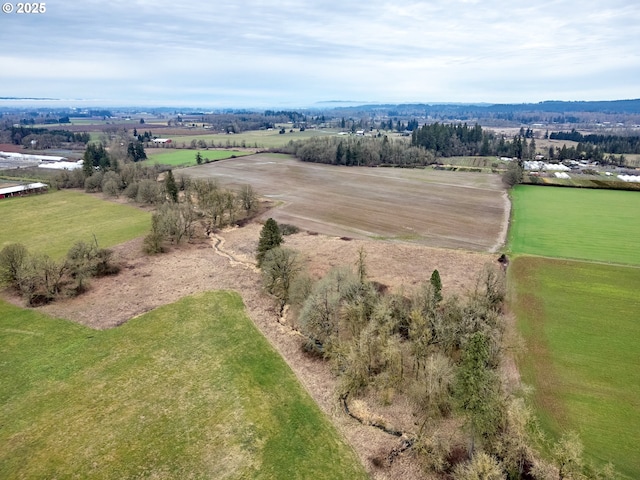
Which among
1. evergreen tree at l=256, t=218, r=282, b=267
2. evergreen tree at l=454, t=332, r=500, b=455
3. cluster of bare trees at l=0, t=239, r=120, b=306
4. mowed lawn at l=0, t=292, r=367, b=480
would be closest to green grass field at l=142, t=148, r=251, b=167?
cluster of bare trees at l=0, t=239, r=120, b=306

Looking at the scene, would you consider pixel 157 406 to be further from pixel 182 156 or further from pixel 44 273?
pixel 182 156

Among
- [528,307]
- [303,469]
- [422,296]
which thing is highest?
[422,296]

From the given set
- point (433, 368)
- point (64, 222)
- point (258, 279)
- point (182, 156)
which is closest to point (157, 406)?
point (433, 368)

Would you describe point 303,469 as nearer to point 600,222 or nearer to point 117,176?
point 600,222

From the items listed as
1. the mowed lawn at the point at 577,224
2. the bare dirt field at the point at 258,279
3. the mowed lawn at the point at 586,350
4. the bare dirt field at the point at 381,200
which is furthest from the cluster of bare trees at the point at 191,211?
the mowed lawn at the point at 577,224

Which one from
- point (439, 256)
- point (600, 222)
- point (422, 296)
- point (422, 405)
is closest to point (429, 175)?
point (600, 222)

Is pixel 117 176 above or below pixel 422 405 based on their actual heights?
above

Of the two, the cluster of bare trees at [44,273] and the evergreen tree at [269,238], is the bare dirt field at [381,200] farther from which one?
the cluster of bare trees at [44,273]
